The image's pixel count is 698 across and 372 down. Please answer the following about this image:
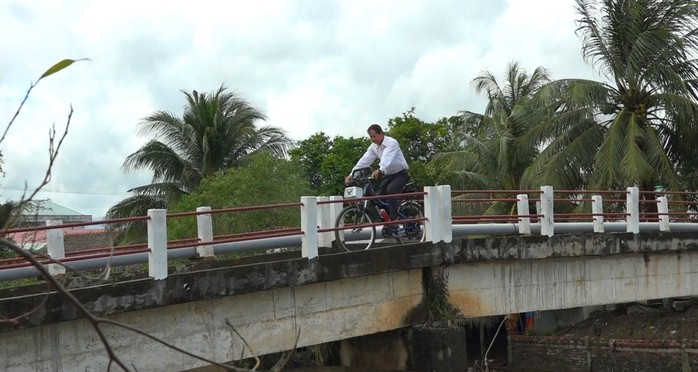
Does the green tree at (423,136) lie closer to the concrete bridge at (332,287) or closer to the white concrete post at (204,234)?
the concrete bridge at (332,287)

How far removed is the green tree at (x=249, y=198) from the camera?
65.0 ft

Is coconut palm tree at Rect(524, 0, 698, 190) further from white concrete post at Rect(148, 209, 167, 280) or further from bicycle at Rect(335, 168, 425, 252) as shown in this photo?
white concrete post at Rect(148, 209, 167, 280)

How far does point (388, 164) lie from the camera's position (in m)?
11.5

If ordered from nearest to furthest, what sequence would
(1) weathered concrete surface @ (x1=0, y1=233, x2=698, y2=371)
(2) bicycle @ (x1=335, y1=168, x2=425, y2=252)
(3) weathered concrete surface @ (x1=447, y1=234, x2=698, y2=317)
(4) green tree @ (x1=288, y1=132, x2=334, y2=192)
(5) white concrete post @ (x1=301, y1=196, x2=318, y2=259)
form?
(1) weathered concrete surface @ (x1=0, y1=233, x2=698, y2=371)
(5) white concrete post @ (x1=301, y1=196, x2=318, y2=259)
(2) bicycle @ (x1=335, y1=168, x2=425, y2=252)
(3) weathered concrete surface @ (x1=447, y1=234, x2=698, y2=317)
(4) green tree @ (x1=288, y1=132, x2=334, y2=192)

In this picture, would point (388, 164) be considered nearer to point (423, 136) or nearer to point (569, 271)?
point (569, 271)

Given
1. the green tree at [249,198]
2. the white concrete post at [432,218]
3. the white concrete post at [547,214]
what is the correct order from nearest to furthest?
the white concrete post at [432,218], the white concrete post at [547,214], the green tree at [249,198]

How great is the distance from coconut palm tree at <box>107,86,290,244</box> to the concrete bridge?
14.4 metres

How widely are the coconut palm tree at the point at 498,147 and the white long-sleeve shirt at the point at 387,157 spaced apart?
12.9m

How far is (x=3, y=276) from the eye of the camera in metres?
8.80

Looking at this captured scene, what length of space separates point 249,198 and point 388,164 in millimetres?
9444

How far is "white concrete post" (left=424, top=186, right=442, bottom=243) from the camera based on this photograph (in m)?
11.9

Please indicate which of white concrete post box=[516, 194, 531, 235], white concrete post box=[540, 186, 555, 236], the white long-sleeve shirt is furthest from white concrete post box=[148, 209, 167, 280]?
white concrete post box=[540, 186, 555, 236]

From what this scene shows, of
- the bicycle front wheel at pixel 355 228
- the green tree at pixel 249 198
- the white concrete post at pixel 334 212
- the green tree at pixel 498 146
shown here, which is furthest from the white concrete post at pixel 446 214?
the green tree at pixel 498 146

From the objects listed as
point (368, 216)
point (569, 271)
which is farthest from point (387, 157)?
point (569, 271)
